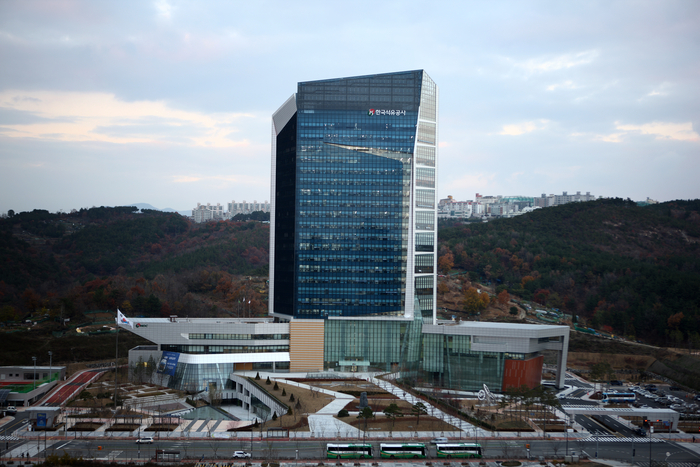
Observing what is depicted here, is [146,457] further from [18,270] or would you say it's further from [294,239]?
[18,270]

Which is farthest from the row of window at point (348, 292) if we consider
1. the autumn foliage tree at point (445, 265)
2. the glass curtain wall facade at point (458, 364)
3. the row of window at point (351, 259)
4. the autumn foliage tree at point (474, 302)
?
the autumn foliage tree at point (445, 265)

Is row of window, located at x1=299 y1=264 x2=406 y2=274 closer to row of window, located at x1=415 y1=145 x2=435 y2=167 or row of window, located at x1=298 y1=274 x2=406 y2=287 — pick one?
row of window, located at x1=298 y1=274 x2=406 y2=287

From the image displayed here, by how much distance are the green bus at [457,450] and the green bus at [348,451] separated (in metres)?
7.93

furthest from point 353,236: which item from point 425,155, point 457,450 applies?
point 457,450

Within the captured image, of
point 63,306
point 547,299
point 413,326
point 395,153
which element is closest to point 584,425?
point 413,326

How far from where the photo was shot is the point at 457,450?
64312 mm

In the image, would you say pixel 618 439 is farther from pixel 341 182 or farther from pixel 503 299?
pixel 503 299

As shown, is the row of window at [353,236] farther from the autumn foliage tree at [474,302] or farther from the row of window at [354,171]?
the autumn foliage tree at [474,302]

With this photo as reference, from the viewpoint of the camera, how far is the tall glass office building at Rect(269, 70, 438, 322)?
10431 cm

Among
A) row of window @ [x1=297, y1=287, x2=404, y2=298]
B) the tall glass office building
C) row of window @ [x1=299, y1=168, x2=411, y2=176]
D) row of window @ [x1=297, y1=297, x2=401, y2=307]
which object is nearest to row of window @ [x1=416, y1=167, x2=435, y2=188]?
the tall glass office building

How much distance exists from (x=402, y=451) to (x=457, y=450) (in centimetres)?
612

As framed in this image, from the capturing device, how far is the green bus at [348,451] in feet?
207

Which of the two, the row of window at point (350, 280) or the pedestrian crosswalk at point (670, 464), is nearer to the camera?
the pedestrian crosswalk at point (670, 464)

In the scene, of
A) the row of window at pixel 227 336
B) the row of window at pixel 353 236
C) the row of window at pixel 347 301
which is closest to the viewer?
the row of window at pixel 227 336
